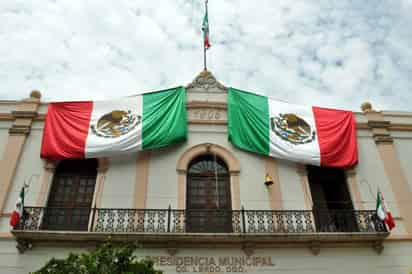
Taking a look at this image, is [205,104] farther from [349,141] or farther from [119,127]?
[349,141]

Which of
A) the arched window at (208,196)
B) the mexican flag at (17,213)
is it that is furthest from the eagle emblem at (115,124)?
the mexican flag at (17,213)

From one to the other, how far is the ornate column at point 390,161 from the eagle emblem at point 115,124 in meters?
8.41

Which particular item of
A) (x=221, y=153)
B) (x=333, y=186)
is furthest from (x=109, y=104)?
(x=333, y=186)

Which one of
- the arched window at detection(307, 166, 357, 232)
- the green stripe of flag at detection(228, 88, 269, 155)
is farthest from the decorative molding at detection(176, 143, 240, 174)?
the arched window at detection(307, 166, 357, 232)

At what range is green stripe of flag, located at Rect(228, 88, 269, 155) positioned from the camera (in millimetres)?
11867

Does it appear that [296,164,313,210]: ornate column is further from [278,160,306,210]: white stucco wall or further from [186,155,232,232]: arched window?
[186,155,232,232]: arched window

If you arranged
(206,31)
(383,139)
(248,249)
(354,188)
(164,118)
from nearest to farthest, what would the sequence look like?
(248,249), (354,188), (164,118), (383,139), (206,31)

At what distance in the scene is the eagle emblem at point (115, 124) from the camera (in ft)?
38.4

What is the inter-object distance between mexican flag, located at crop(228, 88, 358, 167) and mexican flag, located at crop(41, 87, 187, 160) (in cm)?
201

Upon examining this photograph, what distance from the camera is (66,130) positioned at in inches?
459

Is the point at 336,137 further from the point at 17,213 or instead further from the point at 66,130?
the point at 17,213

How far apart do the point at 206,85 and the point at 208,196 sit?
179 inches

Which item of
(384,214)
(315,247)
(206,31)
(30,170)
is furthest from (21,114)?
(384,214)

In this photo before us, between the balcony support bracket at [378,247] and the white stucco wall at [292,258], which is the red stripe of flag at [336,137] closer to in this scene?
the balcony support bracket at [378,247]
